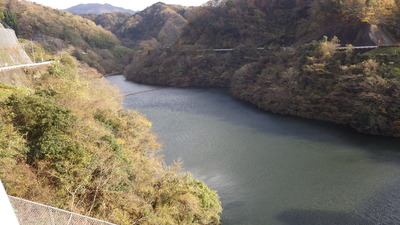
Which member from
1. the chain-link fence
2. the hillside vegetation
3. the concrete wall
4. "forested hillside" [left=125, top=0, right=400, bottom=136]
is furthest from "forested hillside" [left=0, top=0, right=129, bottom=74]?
the chain-link fence

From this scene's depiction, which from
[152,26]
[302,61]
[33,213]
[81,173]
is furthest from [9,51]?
[152,26]

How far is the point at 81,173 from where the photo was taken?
10.3 m

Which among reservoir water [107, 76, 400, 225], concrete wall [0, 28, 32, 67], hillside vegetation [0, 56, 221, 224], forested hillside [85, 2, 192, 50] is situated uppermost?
forested hillside [85, 2, 192, 50]

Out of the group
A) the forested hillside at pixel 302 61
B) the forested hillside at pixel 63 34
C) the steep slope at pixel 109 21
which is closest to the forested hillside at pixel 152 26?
the steep slope at pixel 109 21

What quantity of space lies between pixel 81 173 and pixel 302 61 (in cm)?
2830

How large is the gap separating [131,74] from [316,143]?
4767 centimetres

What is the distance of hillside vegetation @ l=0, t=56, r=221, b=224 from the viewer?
31.5ft

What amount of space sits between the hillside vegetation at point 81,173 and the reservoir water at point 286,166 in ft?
11.0

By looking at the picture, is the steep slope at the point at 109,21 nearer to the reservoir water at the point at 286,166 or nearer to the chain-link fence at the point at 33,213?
the reservoir water at the point at 286,166

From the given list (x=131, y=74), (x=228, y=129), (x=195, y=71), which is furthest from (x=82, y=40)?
(x=228, y=129)

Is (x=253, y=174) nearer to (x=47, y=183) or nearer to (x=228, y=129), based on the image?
(x=228, y=129)

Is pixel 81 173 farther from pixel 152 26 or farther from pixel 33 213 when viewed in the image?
pixel 152 26

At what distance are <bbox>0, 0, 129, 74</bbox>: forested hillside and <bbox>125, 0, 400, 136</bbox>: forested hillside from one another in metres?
17.7

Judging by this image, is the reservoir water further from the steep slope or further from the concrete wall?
the steep slope
